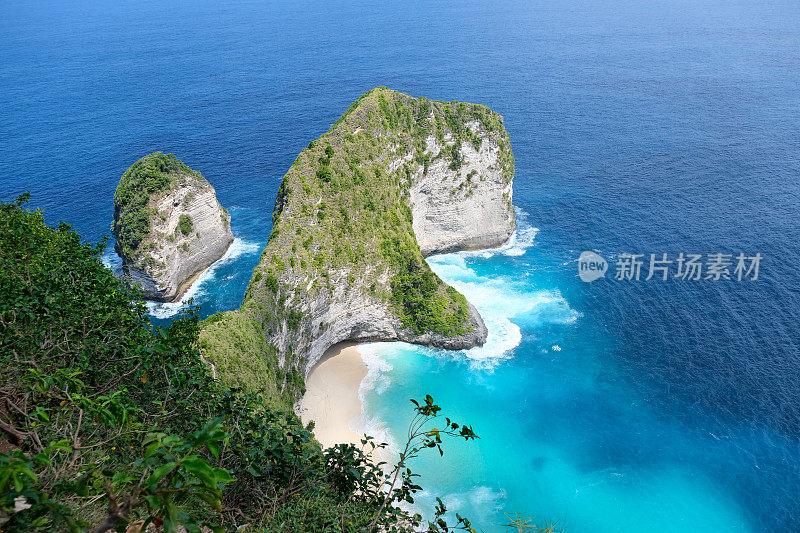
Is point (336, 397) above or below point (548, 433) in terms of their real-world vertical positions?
above

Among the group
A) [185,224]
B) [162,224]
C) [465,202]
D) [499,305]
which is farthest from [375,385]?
[185,224]

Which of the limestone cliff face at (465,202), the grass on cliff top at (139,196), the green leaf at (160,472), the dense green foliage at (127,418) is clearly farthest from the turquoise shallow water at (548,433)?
the green leaf at (160,472)

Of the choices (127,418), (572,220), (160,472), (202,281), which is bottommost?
(202,281)

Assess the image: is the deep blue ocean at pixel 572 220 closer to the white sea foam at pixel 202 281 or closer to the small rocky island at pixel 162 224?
the white sea foam at pixel 202 281

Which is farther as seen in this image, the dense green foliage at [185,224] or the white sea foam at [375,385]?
the dense green foliage at [185,224]

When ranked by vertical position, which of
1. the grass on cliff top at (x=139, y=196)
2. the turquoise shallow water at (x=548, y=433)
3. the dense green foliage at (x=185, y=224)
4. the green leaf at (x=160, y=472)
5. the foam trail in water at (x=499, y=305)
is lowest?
the turquoise shallow water at (x=548, y=433)

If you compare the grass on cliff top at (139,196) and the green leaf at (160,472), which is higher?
the green leaf at (160,472)

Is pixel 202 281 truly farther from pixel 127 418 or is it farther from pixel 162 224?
pixel 127 418

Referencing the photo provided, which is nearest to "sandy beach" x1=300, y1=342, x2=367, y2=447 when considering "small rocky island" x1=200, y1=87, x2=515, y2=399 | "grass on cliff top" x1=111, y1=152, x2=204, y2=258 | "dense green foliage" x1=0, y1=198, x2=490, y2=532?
"small rocky island" x1=200, y1=87, x2=515, y2=399
